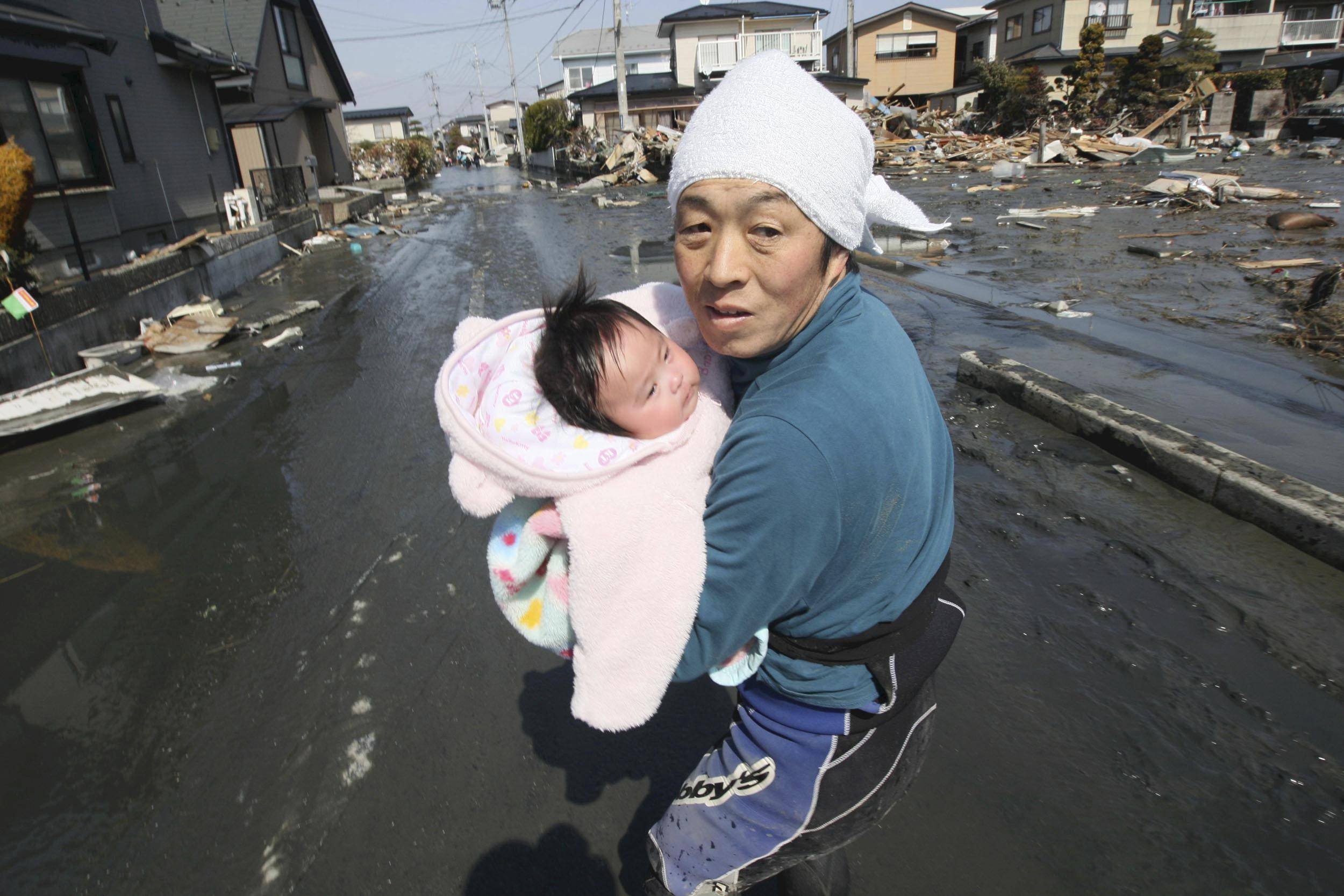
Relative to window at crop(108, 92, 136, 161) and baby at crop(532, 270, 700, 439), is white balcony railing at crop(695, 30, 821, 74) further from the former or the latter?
baby at crop(532, 270, 700, 439)

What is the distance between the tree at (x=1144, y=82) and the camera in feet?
107

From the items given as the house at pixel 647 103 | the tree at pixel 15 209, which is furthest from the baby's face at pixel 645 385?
the house at pixel 647 103

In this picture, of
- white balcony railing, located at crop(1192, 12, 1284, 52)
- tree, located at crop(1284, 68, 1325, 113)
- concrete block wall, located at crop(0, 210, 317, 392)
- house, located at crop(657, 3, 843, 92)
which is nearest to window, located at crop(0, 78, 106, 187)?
concrete block wall, located at crop(0, 210, 317, 392)

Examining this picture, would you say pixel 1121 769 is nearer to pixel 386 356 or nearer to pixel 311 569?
pixel 311 569

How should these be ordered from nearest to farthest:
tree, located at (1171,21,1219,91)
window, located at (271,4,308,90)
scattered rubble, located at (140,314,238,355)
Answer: scattered rubble, located at (140,314,238,355) → window, located at (271,4,308,90) → tree, located at (1171,21,1219,91)

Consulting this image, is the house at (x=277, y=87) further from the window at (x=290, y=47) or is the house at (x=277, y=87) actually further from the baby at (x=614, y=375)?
the baby at (x=614, y=375)

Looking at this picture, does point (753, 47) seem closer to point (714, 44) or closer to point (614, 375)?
point (714, 44)

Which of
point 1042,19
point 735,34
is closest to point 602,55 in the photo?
point 735,34

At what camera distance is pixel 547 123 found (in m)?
53.6

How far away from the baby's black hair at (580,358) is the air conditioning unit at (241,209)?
1861cm

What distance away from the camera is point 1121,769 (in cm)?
254

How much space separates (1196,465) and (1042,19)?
5057cm

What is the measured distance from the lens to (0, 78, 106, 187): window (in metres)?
11.4

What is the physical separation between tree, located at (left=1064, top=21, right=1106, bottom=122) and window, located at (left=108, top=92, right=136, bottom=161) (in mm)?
37155
